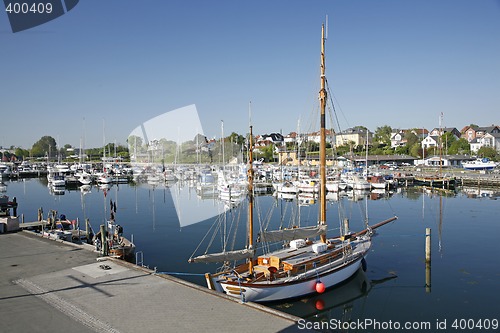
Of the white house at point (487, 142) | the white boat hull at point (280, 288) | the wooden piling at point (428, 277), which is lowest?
the wooden piling at point (428, 277)

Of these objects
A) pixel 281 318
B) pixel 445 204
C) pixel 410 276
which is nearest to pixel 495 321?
pixel 410 276

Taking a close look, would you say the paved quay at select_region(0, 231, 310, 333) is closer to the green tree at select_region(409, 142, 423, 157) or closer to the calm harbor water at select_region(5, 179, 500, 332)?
the calm harbor water at select_region(5, 179, 500, 332)

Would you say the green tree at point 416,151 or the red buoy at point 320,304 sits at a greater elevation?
the green tree at point 416,151

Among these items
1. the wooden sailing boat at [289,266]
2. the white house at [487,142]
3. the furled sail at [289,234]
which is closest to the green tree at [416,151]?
the white house at [487,142]

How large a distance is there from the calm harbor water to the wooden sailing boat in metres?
0.83

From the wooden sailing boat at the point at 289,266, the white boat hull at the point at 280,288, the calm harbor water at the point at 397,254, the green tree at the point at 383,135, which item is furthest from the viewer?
the green tree at the point at 383,135

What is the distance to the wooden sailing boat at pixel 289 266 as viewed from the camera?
15.4m

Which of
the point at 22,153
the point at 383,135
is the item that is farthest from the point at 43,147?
the point at 383,135

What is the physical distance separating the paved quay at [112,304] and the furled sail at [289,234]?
14.4 ft

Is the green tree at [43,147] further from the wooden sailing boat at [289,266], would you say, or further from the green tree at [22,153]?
the wooden sailing boat at [289,266]

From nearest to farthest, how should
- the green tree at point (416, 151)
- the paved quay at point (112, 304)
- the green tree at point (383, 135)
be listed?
the paved quay at point (112, 304)
the green tree at point (416, 151)
the green tree at point (383, 135)

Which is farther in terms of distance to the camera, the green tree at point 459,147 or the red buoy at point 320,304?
the green tree at point 459,147

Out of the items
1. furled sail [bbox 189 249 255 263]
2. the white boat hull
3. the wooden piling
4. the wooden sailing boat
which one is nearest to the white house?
the wooden piling

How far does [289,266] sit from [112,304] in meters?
7.35
